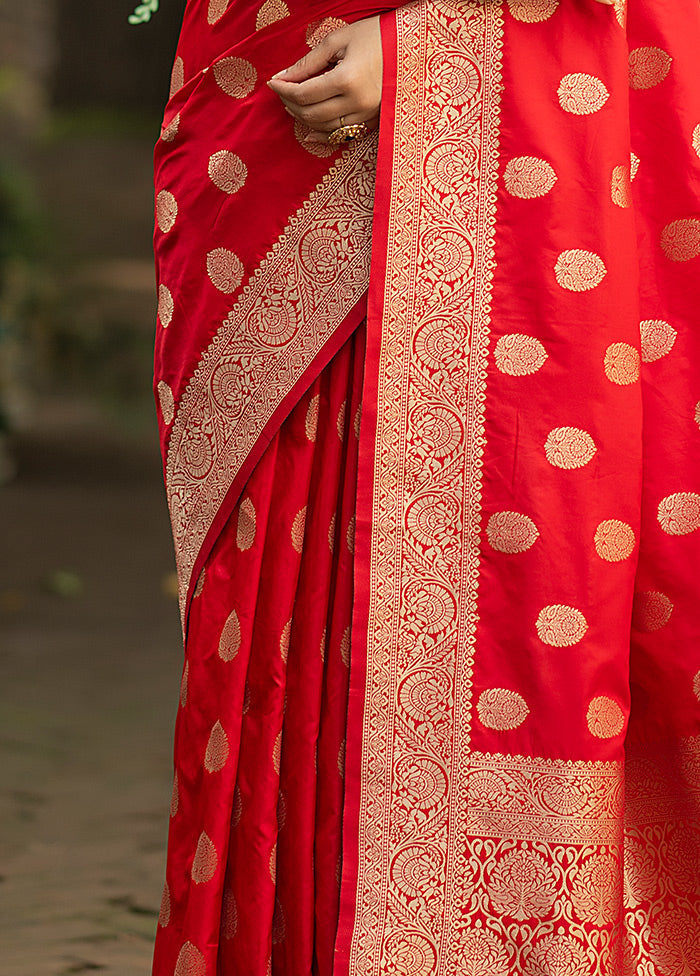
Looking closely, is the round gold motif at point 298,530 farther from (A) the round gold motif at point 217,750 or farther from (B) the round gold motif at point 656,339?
(B) the round gold motif at point 656,339

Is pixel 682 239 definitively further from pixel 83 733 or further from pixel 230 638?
pixel 83 733

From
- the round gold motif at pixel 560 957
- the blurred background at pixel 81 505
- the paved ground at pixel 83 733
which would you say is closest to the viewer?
the round gold motif at pixel 560 957

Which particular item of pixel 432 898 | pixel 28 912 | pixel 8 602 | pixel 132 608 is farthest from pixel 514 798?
pixel 8 602

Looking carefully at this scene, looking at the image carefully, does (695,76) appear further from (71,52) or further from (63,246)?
(71,52)

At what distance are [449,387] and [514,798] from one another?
13.6 inches

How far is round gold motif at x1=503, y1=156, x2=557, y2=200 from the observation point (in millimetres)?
918

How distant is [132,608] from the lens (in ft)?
11.3

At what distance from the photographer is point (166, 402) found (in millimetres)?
1040

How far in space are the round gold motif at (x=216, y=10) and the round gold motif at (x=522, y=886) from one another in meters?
0.78

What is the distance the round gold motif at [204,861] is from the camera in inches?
37.3

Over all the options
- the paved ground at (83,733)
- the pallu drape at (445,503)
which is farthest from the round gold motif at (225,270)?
the paved ground at (83,733)

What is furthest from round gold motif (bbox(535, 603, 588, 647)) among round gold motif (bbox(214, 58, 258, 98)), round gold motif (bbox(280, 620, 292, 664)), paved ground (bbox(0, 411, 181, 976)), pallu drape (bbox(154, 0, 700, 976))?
paved ground (bbox(0, 411, 181, 976))

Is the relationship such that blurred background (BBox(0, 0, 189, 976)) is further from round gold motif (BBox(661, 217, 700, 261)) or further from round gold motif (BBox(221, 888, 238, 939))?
round gold motif (BBox(661, 217, 700, 261))

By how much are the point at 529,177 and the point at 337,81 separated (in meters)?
0.18
